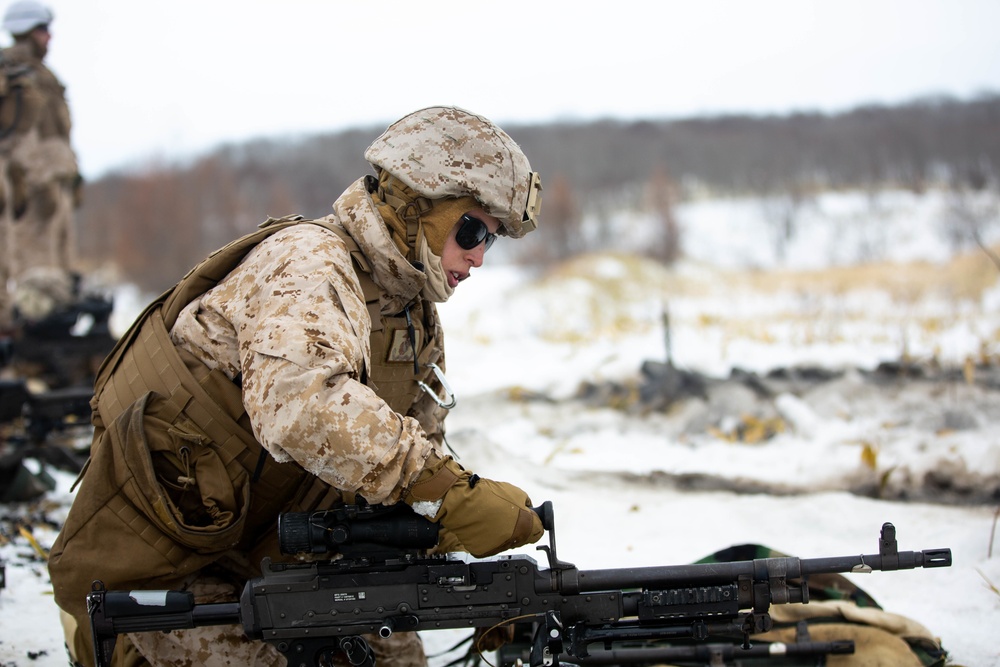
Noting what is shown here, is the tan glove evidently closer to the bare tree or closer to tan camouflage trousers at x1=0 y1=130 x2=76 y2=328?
tan camouflage trousers at x1=0 y1=130 x2=76 y2=328

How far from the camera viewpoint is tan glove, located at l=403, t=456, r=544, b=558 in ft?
8.09

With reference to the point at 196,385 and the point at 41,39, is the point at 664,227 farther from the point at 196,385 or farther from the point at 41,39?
the point at 196,385

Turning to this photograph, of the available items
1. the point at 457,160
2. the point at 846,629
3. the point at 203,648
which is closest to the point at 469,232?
the point at 457,160

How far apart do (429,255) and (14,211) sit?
8.53m

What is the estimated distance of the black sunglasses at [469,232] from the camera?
2926 mm

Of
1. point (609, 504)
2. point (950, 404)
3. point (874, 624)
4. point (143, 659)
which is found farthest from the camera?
point (950, 404)

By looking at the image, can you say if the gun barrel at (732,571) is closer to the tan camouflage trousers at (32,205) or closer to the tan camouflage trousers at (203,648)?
the tan camouflage trousers at (203,648)

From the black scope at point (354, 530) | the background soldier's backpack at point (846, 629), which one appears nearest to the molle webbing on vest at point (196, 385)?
the black scope at point (354, 530)

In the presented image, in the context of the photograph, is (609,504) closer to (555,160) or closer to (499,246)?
(499,246)

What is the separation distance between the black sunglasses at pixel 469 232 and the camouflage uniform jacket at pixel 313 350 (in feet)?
0.62

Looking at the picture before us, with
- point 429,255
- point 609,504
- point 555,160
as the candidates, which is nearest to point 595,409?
point 609,504

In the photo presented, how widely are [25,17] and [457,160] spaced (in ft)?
26.5

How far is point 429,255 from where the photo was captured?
2.89 meters

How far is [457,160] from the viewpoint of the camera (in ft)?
9.32
